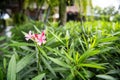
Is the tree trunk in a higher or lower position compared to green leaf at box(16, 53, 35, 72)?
lower

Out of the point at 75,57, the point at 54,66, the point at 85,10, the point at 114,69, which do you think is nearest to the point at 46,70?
the point at 54,66

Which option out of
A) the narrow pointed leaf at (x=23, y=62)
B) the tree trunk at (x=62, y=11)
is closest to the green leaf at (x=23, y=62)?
the narrow pointed leaf at (x=23, y=62)

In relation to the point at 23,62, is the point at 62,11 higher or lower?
lower

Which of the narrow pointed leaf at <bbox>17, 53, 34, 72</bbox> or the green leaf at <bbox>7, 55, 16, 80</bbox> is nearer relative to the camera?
the green leaf at <bbox>7, 55, 16, 80</bbox>

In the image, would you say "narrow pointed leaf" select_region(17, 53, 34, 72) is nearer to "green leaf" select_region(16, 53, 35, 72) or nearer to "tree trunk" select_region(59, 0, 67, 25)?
"green leaf" select_region(16, 53, 35, 72)

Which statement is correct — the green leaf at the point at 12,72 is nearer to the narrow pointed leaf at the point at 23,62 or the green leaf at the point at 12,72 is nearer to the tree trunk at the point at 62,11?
the narrow pointed leaf at the point at 23,62

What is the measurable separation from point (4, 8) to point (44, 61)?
61.9 feet

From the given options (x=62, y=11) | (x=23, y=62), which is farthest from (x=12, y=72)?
(x=62, y=11)

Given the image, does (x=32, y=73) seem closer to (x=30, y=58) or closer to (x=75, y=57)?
(x=30, y=58)

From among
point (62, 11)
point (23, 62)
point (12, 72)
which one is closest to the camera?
point (12, 72)

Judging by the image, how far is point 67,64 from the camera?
171 cm

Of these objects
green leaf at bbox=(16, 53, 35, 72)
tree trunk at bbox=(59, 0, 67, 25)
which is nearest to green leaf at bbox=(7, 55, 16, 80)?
green leaf at bbox=(16, 53, 35, 72)

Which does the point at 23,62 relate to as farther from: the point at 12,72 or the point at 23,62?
the point at 12,72

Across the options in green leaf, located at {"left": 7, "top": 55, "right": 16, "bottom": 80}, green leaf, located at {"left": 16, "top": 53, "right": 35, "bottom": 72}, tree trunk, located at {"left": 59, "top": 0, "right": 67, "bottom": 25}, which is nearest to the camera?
green leaf, located at {"left": 7, "top": 55, "right": 16, "bottom": 80}
